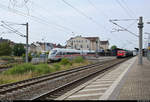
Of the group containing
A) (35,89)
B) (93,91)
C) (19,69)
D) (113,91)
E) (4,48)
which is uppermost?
(4,48)

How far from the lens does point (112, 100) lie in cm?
699

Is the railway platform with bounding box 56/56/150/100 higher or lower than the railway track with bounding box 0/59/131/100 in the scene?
higher

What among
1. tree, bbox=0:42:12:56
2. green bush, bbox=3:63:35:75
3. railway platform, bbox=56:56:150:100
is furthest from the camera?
tree, bbox=0:42:12:56

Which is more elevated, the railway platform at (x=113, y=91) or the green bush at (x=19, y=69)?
the green bush at (x=19, y=69)

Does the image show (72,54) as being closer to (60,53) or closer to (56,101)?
(60,53)

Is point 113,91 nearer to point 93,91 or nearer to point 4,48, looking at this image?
point 93,91

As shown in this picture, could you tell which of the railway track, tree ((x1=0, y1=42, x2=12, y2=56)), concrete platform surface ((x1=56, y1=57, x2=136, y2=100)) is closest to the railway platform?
concrete platform surface ((x1=56, y1=57, x2=136, y2=100))

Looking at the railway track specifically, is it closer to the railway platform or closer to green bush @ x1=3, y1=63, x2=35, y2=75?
the railway platform

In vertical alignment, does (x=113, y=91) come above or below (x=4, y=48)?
below

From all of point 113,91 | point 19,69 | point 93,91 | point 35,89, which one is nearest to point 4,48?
point 19,69

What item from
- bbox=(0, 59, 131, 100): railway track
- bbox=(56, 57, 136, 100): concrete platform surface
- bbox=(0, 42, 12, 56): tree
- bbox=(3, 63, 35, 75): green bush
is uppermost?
bbox=(0, 42, 12, 56): tree

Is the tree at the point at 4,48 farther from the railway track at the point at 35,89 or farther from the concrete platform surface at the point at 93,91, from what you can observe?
the concrete platform surface at the point at 93,91

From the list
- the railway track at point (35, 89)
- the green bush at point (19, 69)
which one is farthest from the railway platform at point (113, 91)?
the green bush at point (19, 69)

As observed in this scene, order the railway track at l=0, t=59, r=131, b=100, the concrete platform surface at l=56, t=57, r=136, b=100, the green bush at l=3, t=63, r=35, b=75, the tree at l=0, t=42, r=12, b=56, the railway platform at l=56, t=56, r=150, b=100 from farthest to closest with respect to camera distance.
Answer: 1. the tree at l=0, t=42, r=12, b=56
2. the green bush at l=3, t=63, r=35, b=75
3. the railway track at l=0, t=59, r=131, b=100
4. the concrete platform surface at l=56, t=57, r=136, b=100
5. the railway platform at l=56, t=56, r=150, b=100
